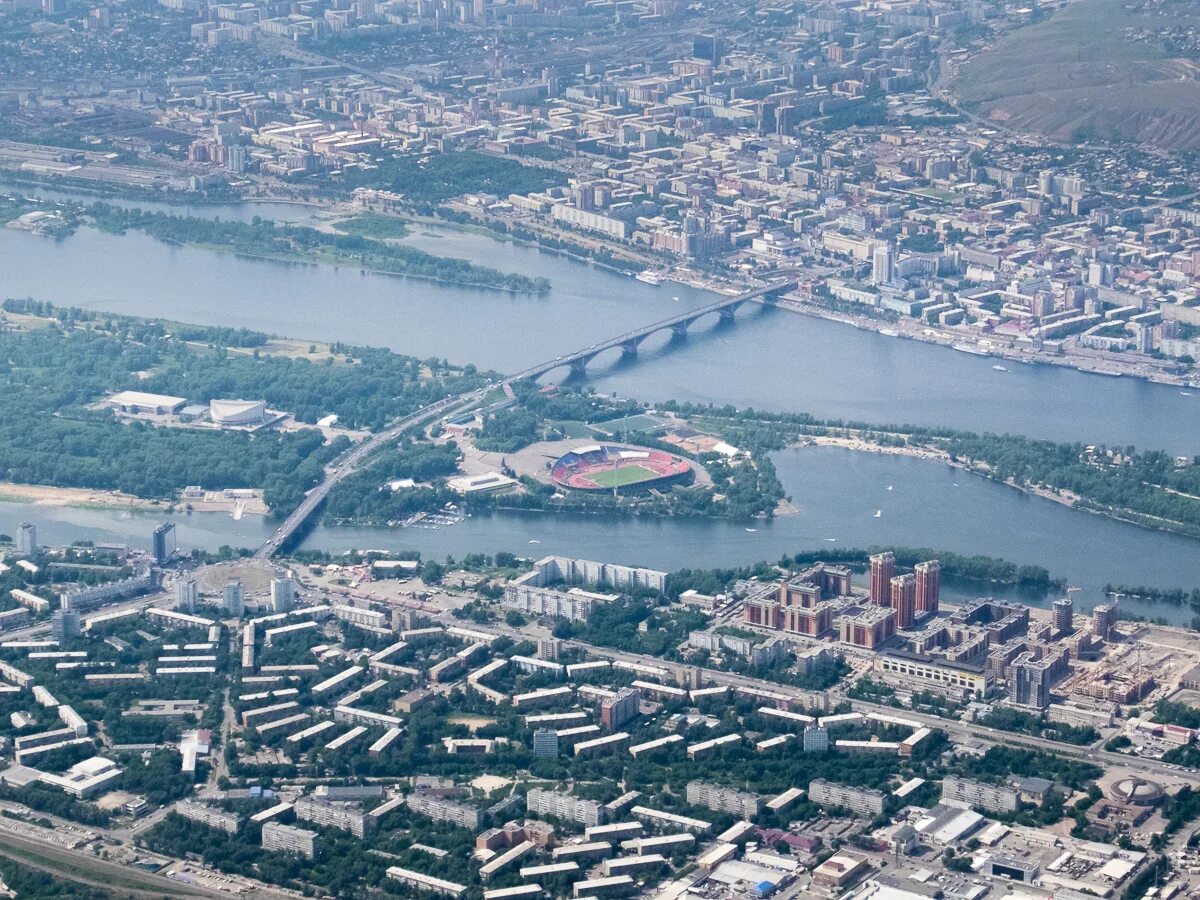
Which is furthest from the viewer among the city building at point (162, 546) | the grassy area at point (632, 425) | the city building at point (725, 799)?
the grassy area at point (632, 425)

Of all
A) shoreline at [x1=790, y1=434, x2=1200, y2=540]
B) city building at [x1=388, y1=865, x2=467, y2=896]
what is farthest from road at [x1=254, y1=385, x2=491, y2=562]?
city building at [x1=388, y1=865, x2=467, y2=896]

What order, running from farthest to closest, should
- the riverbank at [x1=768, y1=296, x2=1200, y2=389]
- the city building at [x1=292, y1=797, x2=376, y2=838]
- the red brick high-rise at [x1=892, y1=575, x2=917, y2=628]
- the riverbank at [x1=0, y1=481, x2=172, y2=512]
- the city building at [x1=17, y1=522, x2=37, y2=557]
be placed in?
the riverbank at [x1=768, y1=296, x2=1200, y2=389], the riverbank at [x1=0, y1=481, x2=172, y2=512], the city building at [x1=17, y1=522, x2=37, y2=557], the red brick high-rise at [x1=892, y1=575, x2=917, y2=628], the city building at [x1=292, y1=797, x2=376, y2=838]

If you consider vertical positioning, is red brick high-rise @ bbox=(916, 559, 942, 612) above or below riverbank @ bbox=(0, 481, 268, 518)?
above

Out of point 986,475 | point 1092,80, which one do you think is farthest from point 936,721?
point 1092,80

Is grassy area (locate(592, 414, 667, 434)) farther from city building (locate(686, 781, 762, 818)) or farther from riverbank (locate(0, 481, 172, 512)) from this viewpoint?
city building (locate(686, 781, 762, 818))

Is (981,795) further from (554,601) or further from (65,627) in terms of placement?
(65,627)

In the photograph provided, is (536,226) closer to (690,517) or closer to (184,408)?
(184,408)

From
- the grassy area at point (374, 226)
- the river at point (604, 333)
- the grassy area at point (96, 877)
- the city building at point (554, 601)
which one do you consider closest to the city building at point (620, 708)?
the city building at point (554, 601)

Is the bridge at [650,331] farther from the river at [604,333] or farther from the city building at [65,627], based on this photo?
the city building at [65,627]
